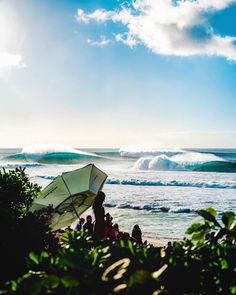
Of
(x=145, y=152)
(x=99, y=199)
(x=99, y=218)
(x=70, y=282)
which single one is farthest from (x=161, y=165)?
(x=70, y=282)

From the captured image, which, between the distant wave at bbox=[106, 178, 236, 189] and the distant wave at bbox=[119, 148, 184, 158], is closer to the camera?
the distant wave at bbox=[106, 178, 236, 189]

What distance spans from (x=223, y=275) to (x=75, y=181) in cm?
583

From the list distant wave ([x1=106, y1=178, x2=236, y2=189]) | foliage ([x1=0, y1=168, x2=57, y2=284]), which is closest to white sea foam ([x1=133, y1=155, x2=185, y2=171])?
distant wave ([x1=106, y1=178, x2=236, y2=189])

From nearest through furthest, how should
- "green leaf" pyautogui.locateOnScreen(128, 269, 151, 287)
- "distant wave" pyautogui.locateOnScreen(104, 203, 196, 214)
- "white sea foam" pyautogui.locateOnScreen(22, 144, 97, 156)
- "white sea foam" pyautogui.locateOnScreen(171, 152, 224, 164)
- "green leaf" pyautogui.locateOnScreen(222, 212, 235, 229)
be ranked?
"green leaf" pyautogui.locateOnScreen(128, 269, 151, 287), "green leaf" pyautogui.locateOnScreen(222, 212, 235, 229), "distant wave" pyautogui.locateOnScreen(104, 203, 196, 214), "white sea foam" pyautogui.locateOnScreen(171, 152, 224, 164), "white sea foam" pyautogui.locateOnScreen(22, 144, 97, 156)

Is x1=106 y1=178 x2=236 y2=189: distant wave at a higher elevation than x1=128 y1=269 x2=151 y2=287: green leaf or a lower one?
lower

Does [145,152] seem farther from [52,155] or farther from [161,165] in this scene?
[161,165]

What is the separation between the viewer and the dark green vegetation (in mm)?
1479

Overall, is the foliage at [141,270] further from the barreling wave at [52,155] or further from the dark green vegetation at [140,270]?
the barreling wave at [52,155]

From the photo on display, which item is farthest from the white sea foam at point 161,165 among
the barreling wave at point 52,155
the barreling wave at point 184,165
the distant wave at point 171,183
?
the barreling wave at point 52,155

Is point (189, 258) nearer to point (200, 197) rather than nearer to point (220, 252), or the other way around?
point (220, 252)

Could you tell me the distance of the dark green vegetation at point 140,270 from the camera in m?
1.48

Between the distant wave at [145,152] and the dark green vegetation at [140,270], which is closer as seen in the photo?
the dark green vegetation at [140,270]

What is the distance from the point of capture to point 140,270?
54.7 inches

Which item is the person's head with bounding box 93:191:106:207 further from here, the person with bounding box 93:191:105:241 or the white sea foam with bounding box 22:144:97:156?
→ the white sea foam with bounding box 22:144:97:156
